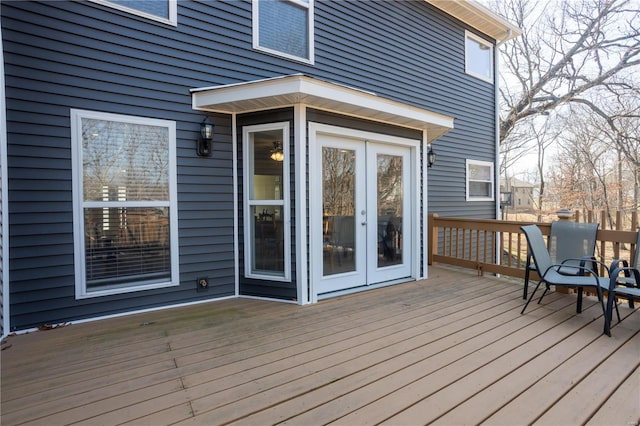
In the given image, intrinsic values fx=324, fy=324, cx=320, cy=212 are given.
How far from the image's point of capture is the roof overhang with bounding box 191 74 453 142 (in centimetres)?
326

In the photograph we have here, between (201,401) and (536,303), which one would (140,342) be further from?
(536,303)

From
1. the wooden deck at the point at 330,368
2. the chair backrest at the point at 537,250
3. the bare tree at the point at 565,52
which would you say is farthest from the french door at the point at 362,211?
the bare tree at the point at 565,52

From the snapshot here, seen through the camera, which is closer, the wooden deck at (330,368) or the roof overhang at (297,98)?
the wooden deck at (330,368)

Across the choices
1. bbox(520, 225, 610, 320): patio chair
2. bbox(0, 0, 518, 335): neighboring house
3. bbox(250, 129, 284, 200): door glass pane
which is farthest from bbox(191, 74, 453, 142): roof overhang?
bbox(520, 225, 610, 320): patio chair

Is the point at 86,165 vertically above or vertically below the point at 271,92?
below

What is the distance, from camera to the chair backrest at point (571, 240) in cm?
366

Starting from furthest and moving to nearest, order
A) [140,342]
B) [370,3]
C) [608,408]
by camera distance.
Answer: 1. [370,3]
2. [140,342]
3. [608,408]

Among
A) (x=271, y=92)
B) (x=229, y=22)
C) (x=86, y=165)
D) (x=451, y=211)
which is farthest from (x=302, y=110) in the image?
(x=451, y=211)

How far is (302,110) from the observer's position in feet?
11.7

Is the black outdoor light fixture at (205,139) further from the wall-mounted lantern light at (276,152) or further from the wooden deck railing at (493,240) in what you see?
the wooden deck railing at (493,240)

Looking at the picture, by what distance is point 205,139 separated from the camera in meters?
Answer: 3.70

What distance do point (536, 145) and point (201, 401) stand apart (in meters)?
18.4

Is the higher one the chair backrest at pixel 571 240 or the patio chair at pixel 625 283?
the chair backrest at pixel 571 240

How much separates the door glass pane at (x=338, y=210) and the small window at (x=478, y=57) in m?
4.88
